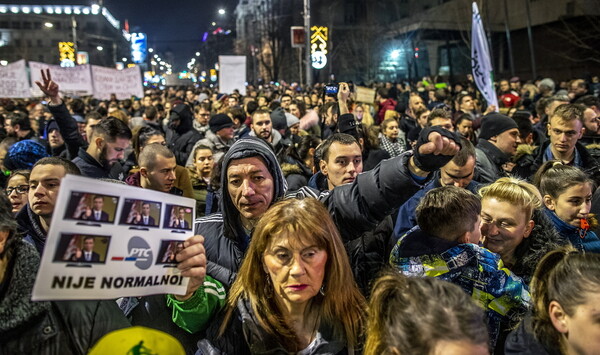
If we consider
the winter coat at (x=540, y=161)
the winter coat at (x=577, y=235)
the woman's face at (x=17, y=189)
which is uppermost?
the woman's face at (x=17, y=189)

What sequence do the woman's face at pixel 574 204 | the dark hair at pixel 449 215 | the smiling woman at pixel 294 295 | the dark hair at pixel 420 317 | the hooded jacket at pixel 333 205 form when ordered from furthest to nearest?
1. the woman's face at pixel 574 204
2. the dark hair at pixel 449 215
3. the hooded jacket at pixel 333 205
4. the smiling woman at pixel 294 295
5. the dark hair at pixel 420 317

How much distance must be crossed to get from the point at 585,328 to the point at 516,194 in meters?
1.51

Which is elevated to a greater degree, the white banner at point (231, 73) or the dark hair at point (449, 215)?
the white banner at point (231, 73)

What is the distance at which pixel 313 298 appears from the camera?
2598mm

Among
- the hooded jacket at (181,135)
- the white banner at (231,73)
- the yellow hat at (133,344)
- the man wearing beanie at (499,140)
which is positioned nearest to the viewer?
the yellow hat at (133,344)

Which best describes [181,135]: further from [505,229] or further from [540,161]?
[505,229]

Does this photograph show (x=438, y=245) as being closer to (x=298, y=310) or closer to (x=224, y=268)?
(x=298, y=310)

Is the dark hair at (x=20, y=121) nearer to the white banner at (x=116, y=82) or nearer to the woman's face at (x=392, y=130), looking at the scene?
the white banner at (x=116, y=82)

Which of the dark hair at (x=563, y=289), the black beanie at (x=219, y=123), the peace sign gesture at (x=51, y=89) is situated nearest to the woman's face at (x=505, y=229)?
the dark hair at (x=563, y=289)

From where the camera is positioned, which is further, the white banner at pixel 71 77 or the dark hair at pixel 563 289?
the white banner at pixel 71 77

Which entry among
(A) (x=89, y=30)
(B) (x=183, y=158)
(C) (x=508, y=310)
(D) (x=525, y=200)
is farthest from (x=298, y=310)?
(A) (x=89, y=30)

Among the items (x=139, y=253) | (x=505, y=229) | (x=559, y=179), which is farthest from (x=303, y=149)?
(x=139, y=253)

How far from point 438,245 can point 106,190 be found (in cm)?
182

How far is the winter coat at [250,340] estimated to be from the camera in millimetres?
2418
